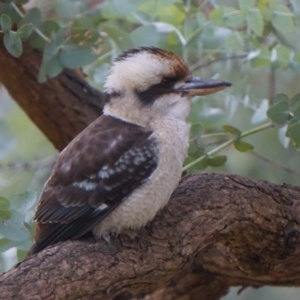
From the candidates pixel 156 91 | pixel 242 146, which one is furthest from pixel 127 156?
pixel 242 146

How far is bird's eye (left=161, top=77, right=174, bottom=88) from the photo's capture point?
90.4 inches

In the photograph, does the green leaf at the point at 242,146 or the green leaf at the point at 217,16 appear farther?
the green leaf at the point at 217,16

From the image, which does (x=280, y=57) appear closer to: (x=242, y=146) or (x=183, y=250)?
(x=242, y=146)

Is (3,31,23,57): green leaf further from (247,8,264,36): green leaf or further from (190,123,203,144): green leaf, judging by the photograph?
(247,8,264,36): green leaf

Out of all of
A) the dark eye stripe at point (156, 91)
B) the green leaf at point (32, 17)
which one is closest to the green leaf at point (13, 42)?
the green leaf at point (32, 17)

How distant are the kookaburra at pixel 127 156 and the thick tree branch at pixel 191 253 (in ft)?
0.30

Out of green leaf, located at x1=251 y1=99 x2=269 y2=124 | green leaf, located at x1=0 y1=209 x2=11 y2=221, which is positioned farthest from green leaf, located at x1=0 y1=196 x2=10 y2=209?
green leaf, located at x1=251 y1=99 x2=269 y2=124

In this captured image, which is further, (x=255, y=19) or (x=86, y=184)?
(x=255, y=19)

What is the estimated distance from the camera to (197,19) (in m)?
2.72

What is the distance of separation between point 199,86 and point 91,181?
419mm

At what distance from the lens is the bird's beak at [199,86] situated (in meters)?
2.29

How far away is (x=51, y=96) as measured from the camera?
9.32 ft

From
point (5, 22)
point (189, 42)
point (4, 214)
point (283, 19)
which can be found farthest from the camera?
Result: point (189, 42)

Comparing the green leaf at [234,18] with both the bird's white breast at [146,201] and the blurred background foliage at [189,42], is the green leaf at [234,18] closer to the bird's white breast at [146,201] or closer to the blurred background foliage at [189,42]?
the blurred background foliage at [189,42]
